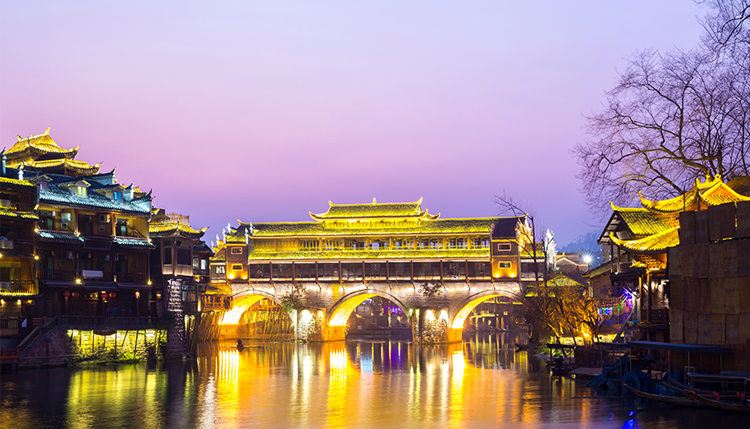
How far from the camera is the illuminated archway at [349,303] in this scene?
67.8 meters

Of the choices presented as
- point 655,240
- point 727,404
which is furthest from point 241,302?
point 727,404

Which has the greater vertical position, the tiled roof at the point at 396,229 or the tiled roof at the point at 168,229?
the tiled roof at the point at 396,229

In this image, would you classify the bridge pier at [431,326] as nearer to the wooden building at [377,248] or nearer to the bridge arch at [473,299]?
the bridge arch at [473,299]

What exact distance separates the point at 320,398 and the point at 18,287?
22238mm

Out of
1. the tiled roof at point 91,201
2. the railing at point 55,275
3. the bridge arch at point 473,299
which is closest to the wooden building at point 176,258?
the tiled roof at point 91,201

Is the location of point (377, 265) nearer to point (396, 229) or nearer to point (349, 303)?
point (396, 229)

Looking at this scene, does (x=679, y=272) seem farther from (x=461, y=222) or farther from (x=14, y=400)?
(x=461, y=222)

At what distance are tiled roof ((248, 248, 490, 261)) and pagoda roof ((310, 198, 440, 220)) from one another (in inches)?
131

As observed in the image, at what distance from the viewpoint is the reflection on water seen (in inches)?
901

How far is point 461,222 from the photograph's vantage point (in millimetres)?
67438

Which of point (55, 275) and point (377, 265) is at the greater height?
point (377, 265)

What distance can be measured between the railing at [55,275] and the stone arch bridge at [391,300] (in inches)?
1059

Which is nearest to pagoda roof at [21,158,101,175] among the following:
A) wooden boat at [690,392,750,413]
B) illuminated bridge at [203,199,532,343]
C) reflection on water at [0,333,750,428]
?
illuminated bridge at [203,199,532,343]

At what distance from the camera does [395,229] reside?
225ft
